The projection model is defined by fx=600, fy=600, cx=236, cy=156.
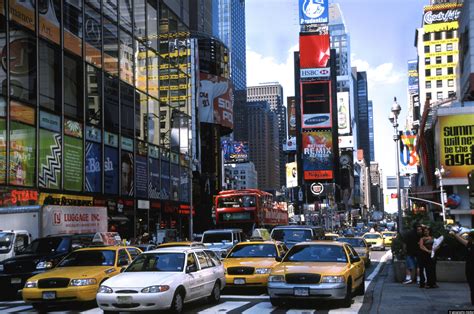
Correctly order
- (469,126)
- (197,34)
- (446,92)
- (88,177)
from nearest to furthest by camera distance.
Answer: (88,177) → (469,126) → (197,34) → (446,92)

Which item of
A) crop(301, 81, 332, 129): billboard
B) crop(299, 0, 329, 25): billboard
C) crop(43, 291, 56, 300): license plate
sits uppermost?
crop(299, 0, 329, 25): billboard

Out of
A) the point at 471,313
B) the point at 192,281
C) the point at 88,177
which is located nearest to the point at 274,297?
the point at 192,281

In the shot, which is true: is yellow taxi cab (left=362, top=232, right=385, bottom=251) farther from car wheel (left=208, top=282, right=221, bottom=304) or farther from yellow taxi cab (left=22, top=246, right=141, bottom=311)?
yellow taxi cab (left=22, top=246, right=141, bottom=311)

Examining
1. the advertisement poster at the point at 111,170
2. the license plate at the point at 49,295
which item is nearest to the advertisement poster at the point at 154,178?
the advertisement poster at the point at 111,170

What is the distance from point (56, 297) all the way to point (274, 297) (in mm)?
4823

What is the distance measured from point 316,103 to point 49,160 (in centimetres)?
11630

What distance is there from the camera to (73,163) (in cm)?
3481

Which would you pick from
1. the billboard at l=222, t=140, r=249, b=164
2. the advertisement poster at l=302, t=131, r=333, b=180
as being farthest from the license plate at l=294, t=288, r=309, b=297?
the billboard at l=222, t=140, r=249, b=164

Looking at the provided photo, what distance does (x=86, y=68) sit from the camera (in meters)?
37.2

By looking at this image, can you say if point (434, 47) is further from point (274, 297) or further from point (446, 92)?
point (274, 297)

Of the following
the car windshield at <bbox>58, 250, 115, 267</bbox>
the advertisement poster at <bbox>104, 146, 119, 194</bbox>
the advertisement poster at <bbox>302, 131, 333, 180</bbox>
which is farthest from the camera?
the advertisement poster at <bbox>302, 131, 333, 180</bbox>

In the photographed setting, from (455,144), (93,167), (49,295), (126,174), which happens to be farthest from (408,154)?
(49,295)

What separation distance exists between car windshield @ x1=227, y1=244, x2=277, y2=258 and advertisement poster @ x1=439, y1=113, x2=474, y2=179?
44.8 meters

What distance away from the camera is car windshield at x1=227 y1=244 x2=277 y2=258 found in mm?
17547
